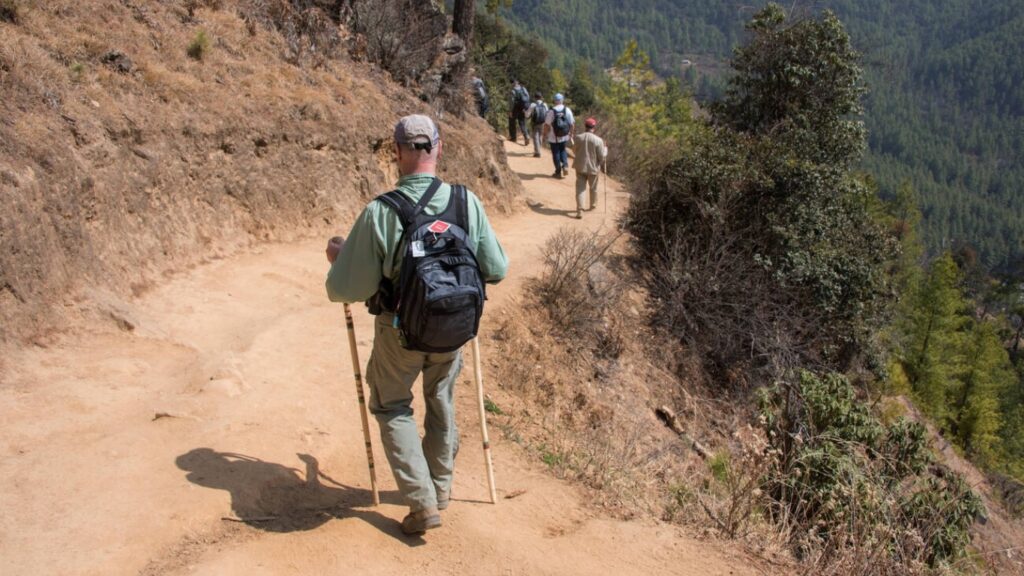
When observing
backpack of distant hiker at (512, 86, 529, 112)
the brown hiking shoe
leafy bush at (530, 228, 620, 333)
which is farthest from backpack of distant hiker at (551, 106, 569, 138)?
the brown hiking shoe

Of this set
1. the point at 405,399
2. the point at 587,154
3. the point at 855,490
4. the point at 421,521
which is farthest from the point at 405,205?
the point at 587,154

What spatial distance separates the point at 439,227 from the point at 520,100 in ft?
57.7

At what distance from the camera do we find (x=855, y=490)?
4.53m

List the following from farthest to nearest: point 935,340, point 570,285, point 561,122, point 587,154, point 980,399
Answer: point 980,399 < point 935,340 < point 561,122 < point 587,154 < point 570,285

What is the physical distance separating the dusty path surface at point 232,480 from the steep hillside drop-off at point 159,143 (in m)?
0.62

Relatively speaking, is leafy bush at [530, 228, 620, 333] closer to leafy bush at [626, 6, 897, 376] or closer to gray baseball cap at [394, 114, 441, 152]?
leafy bush at [626, 6, 897, 376]

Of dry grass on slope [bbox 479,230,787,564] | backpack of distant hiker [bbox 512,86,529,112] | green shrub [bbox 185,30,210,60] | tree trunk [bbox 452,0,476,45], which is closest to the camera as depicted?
dry grass on slope [bbox 479,230,787,564]

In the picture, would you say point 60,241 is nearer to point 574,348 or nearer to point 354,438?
point 354,438

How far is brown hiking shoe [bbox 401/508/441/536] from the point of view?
156 inches


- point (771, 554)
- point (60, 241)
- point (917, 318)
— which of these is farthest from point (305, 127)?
point (917, 318)

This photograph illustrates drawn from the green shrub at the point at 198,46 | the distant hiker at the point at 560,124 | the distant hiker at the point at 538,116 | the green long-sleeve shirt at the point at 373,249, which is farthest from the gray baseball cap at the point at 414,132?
the distant hiker at the point at 538,116

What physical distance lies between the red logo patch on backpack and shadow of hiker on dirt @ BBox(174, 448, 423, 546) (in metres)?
1.58

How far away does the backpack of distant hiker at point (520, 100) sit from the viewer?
2061cm

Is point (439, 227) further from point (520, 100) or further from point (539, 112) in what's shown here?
point (520, 100)
